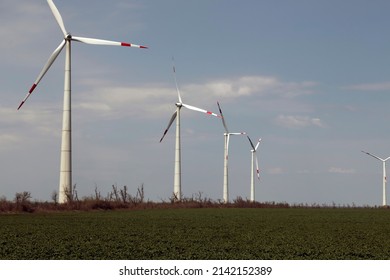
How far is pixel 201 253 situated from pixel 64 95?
26.7m

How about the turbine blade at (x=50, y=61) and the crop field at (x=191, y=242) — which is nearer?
the crop field at (x=191, y=242)

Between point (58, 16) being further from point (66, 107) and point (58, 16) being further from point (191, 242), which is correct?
point (191, 242)

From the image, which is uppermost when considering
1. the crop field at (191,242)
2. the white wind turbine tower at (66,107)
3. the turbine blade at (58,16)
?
the turbine blade at (58,16)

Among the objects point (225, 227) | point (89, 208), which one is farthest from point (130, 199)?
point (225, 227)

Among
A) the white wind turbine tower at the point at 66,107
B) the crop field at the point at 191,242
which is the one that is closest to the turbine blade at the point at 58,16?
the white wind turbine tower at the point at 66,107

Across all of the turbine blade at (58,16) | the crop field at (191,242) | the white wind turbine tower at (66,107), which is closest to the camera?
the crop field at (191,242)

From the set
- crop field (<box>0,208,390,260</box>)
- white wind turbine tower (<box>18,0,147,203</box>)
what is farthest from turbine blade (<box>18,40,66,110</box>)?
crop field (<box>0,208,390,260</box>)

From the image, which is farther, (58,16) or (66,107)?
Answer: (58,16)

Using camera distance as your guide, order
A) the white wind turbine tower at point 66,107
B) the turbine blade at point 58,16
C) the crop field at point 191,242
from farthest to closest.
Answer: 1. the turbine blade at point 58,16
2. the white wind turbine tower at point 66,107
3. the crop field at point 191,242

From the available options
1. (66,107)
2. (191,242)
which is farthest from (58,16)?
(191,242)

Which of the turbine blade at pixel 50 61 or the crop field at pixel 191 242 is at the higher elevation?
the turbine blade at pixel 50 61

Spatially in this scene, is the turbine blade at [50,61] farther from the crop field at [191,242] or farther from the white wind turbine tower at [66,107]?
the crop field at [191,242]
